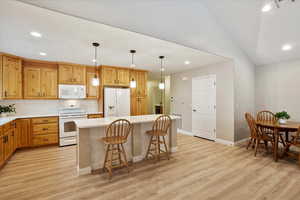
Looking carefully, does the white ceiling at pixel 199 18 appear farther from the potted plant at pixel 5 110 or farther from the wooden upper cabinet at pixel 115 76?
the potted plant at pixel 5 110

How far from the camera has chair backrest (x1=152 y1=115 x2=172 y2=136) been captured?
295 cm

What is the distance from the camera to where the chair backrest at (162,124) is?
2951mm

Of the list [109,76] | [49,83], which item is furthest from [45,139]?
[109,76]

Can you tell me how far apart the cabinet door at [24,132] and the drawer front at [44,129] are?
0.13 metres

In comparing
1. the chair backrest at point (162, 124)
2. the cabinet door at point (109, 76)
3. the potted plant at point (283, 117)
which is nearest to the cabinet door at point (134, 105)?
the cabinet door at point (109, 76)

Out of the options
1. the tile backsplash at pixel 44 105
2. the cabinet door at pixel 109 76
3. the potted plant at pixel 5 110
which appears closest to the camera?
the potted plant at pixel 5 110

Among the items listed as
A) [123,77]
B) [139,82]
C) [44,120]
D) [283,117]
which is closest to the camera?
[283,117]

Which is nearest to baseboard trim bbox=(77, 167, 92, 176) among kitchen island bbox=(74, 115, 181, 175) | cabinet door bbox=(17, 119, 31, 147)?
kitchen island bbox=(74, 115, 181, 175)

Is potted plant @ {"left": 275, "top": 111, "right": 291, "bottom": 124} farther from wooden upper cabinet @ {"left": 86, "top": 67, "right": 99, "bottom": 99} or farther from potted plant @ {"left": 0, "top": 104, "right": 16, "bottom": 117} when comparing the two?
potted plant @ {"left": 0, "top": 104, "right": 16, "bottom": 117}

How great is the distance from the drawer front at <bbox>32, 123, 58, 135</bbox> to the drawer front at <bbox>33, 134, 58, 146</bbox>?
4.3 inches

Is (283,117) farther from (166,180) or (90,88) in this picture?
(90,88)

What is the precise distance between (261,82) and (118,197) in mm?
5110

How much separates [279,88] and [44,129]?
268 inches

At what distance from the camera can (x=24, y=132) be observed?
367 centimetres
